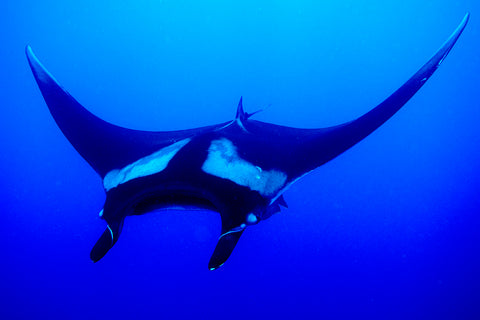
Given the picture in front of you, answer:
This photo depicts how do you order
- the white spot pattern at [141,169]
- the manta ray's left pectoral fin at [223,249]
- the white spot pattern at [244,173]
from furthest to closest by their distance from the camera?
the white spot pattern at [141,169], the white spot pattern at [244,173], the manta ray's left pectoral fin at [223,249]

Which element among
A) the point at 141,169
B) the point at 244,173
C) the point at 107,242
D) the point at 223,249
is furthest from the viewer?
the point at 141,169

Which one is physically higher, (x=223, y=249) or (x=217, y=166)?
(x=217, y=166)

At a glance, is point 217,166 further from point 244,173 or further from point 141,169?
point 141,169

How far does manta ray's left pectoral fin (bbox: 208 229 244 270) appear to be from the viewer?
1724mm

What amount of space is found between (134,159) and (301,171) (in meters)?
1.10

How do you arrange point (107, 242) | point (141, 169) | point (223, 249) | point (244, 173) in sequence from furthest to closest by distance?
1. point (141, 169)
2. point (244, 173)
3. point (107, 242)
4. point (223, 249)

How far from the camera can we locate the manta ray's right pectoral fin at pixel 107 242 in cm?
187

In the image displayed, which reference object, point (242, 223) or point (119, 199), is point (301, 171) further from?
point (119, 199)

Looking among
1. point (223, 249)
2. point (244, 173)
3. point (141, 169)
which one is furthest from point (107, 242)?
point (244, 173)

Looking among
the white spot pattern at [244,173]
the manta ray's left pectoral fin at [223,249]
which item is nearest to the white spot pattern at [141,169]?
the white spot pattern at [244,173]

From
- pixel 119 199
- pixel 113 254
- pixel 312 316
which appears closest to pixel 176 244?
pixel 113 254

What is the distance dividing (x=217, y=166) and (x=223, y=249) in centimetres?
52

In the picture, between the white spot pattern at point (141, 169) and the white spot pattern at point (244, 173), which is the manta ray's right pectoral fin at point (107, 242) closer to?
the white spot pattern at point (141, 169)

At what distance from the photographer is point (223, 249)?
1.78 meters
